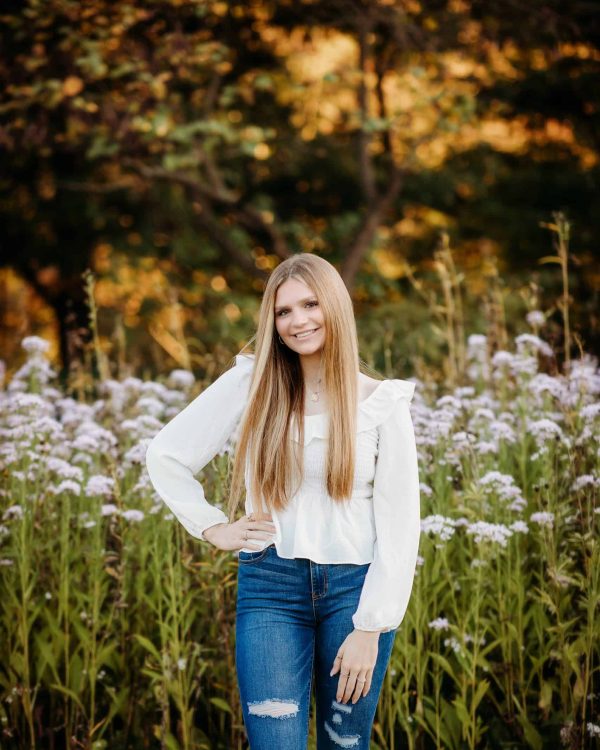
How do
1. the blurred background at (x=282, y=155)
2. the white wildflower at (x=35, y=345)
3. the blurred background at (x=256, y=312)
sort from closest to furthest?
1. the blurred background at (x=256, y=312)
2. the white wildflower at (x=35, y=345)
3. the blurred background at (x=282, y=155)

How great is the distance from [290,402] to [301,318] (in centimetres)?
25

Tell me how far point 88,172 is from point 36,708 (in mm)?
9537

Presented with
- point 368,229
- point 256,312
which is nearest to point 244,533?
point 256,312

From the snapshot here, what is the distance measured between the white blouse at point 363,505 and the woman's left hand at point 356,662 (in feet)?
0.12

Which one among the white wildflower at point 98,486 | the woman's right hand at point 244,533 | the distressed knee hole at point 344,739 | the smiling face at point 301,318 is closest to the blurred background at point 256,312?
the white wildflower at point 98,486

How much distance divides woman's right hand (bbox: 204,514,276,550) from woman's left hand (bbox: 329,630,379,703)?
1.16 feet

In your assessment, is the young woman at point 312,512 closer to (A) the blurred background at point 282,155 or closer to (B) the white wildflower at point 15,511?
(B) the white wildflower at point 15,511

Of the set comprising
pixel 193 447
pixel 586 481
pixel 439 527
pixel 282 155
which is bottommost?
pixel 439 527

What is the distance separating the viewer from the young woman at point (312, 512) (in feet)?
7.32

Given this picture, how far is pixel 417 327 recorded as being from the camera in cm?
948

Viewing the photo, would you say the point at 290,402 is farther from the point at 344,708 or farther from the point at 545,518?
the point at 545,518

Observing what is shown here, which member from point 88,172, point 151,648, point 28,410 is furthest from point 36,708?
point 88,172

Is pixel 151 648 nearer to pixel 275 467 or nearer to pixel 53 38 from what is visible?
pixel 275 467

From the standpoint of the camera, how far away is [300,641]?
229cm
